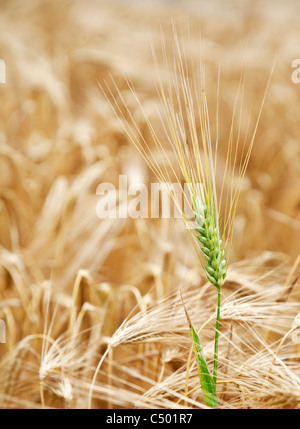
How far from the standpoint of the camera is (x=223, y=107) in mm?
1337

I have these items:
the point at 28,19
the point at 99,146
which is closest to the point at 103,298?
the point at 99,146

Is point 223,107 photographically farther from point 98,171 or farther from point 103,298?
point 103,298

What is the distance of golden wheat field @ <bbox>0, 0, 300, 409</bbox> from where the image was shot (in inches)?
17.9

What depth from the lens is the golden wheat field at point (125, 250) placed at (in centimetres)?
46

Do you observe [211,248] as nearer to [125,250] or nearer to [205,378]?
[205,378]

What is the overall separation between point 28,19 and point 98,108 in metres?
1.03

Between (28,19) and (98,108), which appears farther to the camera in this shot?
(28,19)

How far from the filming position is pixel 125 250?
0.85 meters

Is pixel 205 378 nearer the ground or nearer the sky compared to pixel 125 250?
nearer the ground

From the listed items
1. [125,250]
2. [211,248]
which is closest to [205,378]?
[211,248]

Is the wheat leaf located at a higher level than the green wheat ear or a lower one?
lower

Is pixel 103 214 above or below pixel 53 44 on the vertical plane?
below

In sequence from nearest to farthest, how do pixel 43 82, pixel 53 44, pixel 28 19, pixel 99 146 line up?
1. pixel 99 146
2. pixel 43 82
3. pixel 53 44
4. pixel 28 19

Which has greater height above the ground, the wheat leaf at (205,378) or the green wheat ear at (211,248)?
the green wheat ear at (211,248)
